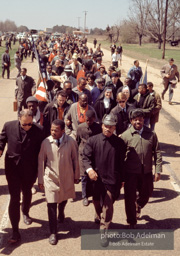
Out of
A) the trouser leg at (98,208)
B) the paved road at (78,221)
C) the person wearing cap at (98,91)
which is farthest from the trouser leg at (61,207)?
the person wearing cap at (98,91)

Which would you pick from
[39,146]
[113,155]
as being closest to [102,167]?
[113,155]

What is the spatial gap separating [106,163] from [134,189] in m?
0.69

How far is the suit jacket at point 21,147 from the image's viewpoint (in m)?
5.35

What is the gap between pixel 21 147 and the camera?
5.34m

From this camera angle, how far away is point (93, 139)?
533cm

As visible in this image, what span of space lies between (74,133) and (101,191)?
6.56 feet

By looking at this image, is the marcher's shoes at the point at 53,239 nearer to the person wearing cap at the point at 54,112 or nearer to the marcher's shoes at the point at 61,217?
the marcher's shoes at the point at 61,217

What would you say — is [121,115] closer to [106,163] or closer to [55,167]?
[106,163]

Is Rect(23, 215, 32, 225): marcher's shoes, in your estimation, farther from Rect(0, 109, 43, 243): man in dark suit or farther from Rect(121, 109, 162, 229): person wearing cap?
Rect(121, 109, 162, 229): person wearing cap

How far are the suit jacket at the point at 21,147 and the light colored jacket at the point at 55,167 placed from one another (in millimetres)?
147

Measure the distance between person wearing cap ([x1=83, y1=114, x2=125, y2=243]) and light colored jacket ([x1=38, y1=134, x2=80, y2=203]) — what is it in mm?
293

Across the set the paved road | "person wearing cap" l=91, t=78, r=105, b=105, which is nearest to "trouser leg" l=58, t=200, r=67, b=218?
the paved road

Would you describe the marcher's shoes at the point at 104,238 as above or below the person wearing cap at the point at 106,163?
below

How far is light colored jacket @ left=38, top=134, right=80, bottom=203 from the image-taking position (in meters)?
5.34
